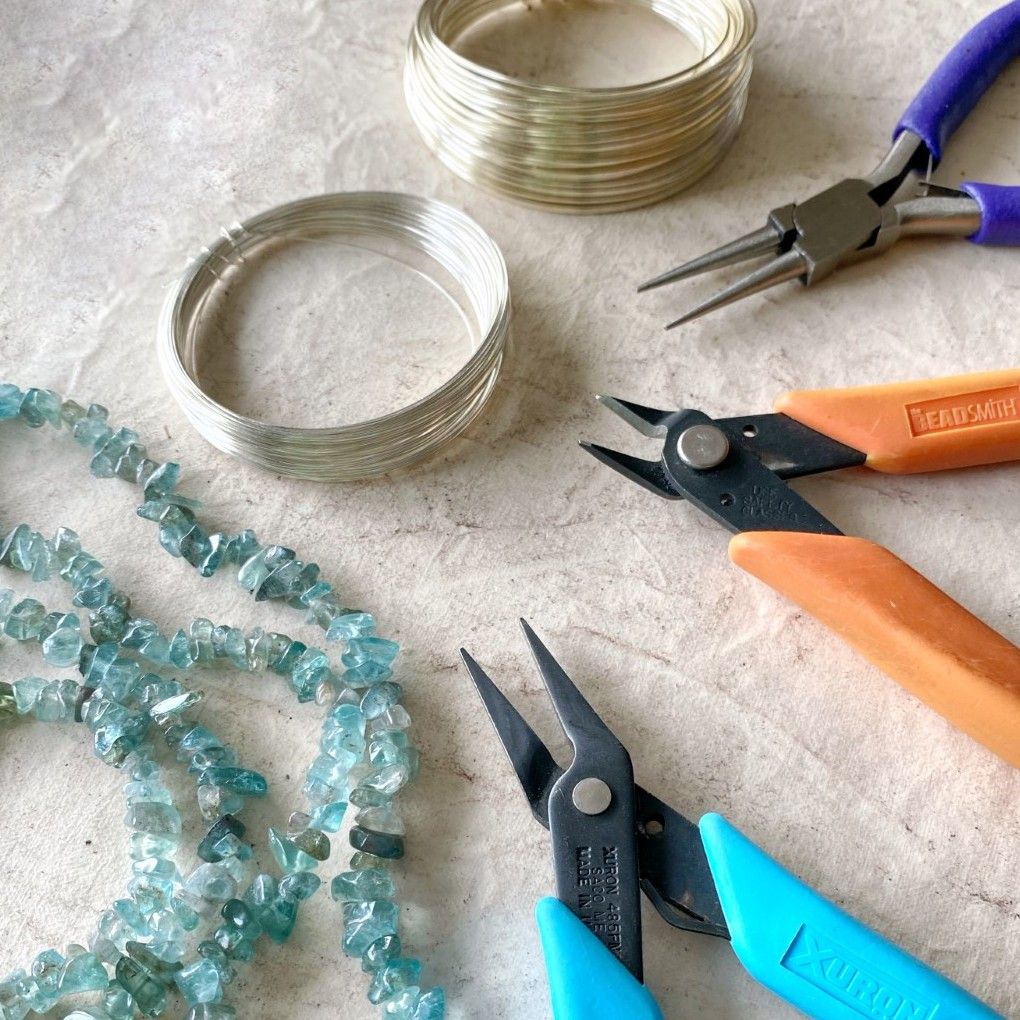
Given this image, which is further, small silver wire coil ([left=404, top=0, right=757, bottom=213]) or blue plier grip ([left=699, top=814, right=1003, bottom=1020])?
small silver wire coil ([left=404, top=0, right=757, bottom=213])

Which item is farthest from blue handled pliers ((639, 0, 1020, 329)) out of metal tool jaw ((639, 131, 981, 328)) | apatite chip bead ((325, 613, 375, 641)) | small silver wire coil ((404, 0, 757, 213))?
apatite chip bead ((325, 613, 375, 641))

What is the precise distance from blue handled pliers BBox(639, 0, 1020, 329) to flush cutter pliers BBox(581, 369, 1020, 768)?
0.74 feet

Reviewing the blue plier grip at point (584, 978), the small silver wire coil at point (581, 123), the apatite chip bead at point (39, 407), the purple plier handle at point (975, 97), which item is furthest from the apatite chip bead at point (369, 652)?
the purple plier handle at point (975, 97)

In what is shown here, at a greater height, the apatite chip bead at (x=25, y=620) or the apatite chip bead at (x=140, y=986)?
the apatite chip bead at (x=25, y=620)

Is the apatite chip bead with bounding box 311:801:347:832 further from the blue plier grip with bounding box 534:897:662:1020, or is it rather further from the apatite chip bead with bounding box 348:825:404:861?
the blue plier grip with bounding box 534:897:662:1020

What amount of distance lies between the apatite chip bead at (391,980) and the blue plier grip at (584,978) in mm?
141

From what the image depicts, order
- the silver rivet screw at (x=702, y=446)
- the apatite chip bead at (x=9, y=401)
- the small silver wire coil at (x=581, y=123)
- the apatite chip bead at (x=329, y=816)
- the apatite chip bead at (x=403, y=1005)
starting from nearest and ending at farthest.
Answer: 1. the apatite chip bead at (x=403, y=1005)
2. the apatite chip bead at (x=329, y=816)
3. the silver rivet screw at (x=702, y=446)
4. the apatite chip bead at (x=9, y=401)
5. the small silver wire coil at (x=581, y=123)

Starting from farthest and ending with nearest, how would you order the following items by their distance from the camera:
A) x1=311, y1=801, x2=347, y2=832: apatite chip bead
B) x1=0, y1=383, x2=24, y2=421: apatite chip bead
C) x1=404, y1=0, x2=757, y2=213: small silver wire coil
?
x1=404, y1=0, x2=757, y2=213: small silver wire coil
x1=0, y1=383, x2=24, y2=421: apatite chip bead
x1=311, y1=801, x2=347, y2=832: apatite chip bead

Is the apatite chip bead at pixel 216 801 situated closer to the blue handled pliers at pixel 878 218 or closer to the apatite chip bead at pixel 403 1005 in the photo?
the apatite chip bead at pixel 403 1005

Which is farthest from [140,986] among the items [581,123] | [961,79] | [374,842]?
[961,79]

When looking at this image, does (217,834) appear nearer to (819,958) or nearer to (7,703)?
(7,703)

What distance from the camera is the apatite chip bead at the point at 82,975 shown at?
114 cm

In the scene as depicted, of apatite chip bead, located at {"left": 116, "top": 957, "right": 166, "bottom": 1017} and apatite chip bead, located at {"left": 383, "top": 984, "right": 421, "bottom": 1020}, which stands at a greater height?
apatite chip bead, located at {"left": 383, "top": 984, "right": 421, "bottom": 1020}

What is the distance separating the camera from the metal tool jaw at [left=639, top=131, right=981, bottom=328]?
1.51 m
